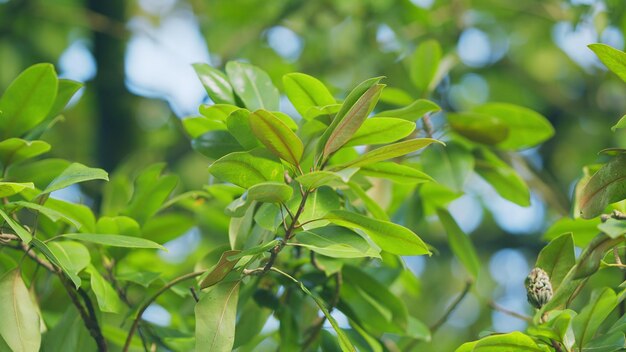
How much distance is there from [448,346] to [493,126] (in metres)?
2.23

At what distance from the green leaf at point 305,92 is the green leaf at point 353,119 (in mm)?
135

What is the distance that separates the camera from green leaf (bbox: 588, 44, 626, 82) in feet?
2.89

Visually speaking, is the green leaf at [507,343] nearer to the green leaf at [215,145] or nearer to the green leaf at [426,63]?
the green leaf at [215,145]

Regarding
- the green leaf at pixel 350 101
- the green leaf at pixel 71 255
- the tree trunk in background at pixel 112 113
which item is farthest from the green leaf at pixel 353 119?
the tree trunk in background at pixel 112 113

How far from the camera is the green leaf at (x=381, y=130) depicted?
37.6 inches

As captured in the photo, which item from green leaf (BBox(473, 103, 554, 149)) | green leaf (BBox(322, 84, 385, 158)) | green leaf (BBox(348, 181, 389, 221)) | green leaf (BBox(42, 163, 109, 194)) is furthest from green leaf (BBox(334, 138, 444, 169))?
green leaf (BBox(473, 103, 554, 149))

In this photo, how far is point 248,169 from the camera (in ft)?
3.14

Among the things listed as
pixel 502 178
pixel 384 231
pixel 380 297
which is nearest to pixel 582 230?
pixel 502 178

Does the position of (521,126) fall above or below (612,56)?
below

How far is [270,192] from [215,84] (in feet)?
0.93

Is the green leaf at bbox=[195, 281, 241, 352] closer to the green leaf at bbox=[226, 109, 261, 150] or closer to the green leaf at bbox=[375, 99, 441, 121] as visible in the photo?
the green leaf at bbox=[226, 109, 261, 150]

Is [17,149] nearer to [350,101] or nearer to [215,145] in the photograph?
[215,145]

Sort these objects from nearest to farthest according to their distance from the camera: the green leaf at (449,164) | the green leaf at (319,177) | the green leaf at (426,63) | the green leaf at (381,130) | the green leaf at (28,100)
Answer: the green leaf at (319,177), the green leaf at (381,130), the green leaf at (28,100), the green leaf at (449,164), the green leaf at (426,63)

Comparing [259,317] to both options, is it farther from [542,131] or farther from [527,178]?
[527,178]
